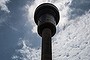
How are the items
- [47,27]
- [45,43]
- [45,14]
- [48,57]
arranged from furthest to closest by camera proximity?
[45,14]
[47,27]
[45,43]
[48,57]

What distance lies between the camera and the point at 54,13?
42.2 m

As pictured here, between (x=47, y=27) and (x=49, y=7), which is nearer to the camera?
(x=47, y=27)

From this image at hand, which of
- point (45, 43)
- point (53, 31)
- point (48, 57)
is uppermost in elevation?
point (53, 31)

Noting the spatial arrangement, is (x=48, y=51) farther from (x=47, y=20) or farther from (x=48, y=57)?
(x=47, y=20)

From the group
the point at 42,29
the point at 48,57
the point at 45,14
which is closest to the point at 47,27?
the point at 42,29

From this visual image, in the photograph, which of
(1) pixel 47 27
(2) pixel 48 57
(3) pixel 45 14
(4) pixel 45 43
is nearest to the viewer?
(2) pixel 48 57

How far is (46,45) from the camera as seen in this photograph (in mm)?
35000

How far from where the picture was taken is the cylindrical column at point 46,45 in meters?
33.2

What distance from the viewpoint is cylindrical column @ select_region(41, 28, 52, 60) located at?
3323cm

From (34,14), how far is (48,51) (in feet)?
36.6

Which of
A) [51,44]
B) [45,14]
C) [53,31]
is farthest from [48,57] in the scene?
[45,14]

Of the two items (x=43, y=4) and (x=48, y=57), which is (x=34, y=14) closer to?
(x=43, y=4)

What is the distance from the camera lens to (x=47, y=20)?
128 feet

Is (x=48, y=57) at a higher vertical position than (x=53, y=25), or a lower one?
lower
